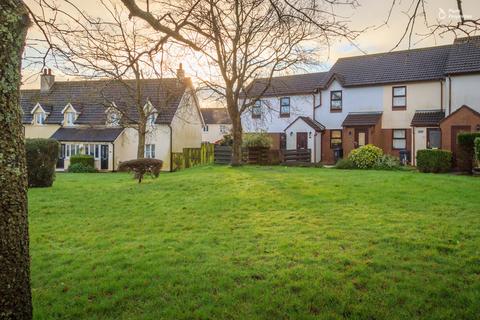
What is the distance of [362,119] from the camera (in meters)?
32.9

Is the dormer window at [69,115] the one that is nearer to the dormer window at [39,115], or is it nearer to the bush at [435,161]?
the dormer window at [39,115]

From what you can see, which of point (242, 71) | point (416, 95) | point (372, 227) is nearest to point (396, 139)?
point (416, 95)

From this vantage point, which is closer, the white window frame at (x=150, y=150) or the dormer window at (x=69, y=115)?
the white window frame at (x=150, y=150)

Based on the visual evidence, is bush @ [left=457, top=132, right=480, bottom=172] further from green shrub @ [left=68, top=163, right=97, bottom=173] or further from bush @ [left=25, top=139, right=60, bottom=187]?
green shrub @ [left=68, top=163, right=97, bottom=173]

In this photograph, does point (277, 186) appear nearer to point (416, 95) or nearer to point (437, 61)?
point (416, 95)

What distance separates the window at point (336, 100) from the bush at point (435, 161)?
13.9m

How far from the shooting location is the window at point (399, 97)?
3200cm

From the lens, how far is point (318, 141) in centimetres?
3522

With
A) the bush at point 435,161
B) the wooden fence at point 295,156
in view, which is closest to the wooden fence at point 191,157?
the wooden fence at point 295,156

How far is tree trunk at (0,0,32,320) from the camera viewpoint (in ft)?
11.4

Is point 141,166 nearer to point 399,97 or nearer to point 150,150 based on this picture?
point 150,150

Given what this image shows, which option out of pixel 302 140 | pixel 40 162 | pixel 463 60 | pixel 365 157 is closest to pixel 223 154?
pixel 302 140

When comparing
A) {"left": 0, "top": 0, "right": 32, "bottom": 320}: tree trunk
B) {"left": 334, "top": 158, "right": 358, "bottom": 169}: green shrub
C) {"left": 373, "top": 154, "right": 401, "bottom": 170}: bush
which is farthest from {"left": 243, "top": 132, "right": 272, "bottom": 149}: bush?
{"left": 0, "top": 0, "right": 32, "bottom": 320}: tree trunk

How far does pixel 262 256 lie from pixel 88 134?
35.1m
